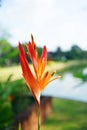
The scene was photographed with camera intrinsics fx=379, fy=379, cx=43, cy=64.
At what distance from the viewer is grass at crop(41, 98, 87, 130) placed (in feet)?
10.0

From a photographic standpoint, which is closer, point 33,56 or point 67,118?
point 33,56

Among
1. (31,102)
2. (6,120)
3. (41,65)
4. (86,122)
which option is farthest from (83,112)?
(41,65)

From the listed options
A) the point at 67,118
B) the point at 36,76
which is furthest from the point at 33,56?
the point at 67,118

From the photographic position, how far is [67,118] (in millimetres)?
3348

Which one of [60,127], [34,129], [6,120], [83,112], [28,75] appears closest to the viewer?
[28,75]

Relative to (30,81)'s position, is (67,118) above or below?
below

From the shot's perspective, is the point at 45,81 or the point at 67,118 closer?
the point at 45,81

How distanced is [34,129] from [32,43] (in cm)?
207

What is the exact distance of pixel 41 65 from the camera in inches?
16.0

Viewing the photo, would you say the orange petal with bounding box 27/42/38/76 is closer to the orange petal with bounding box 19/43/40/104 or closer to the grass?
the orange petal with bounding box 19/43/40/104

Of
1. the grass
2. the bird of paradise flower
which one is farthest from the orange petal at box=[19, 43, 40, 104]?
the grass

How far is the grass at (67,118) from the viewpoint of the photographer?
306 centimetres

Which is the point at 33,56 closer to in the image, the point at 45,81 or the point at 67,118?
the point at 45,81

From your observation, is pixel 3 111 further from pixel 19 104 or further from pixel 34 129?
pixel 19 104
